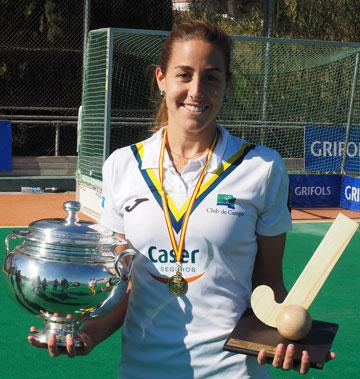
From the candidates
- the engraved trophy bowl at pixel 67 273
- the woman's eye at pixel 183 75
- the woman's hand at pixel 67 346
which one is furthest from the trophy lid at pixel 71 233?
the woman's eye at pixel 183 75

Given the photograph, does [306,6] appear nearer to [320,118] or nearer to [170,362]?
[320,118]

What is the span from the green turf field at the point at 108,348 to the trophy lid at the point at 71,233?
2.59 metres

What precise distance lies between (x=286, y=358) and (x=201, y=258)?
38 centimetres

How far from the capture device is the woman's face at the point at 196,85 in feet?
7.50

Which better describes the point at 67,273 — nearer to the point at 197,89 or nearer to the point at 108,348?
the point at 197,89

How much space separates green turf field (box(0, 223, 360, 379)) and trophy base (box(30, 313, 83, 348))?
2.52 meters

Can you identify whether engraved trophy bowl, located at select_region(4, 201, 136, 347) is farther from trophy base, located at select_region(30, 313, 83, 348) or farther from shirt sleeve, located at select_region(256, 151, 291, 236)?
shirt sleeve, located at select_region(256, 151, 291, 236)

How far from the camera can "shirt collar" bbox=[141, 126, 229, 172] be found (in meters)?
2.33

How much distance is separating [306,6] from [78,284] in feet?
58.5

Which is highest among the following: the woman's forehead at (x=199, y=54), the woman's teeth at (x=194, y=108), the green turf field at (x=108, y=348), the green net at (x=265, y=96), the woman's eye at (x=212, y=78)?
the woman's forehead at (x=199, y=54)

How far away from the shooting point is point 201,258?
2.25 m

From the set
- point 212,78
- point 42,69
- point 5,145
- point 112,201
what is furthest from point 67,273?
point 42,69

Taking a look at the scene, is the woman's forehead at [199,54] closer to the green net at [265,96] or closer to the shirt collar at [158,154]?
the shirt collar at [158,154]

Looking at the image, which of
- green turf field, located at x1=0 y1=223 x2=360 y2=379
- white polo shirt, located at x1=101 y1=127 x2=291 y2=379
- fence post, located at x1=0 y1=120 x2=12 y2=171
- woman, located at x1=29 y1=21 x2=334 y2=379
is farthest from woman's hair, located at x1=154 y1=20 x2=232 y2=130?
fence post, located at x1=0 y1=120 x2=12 y2=171
